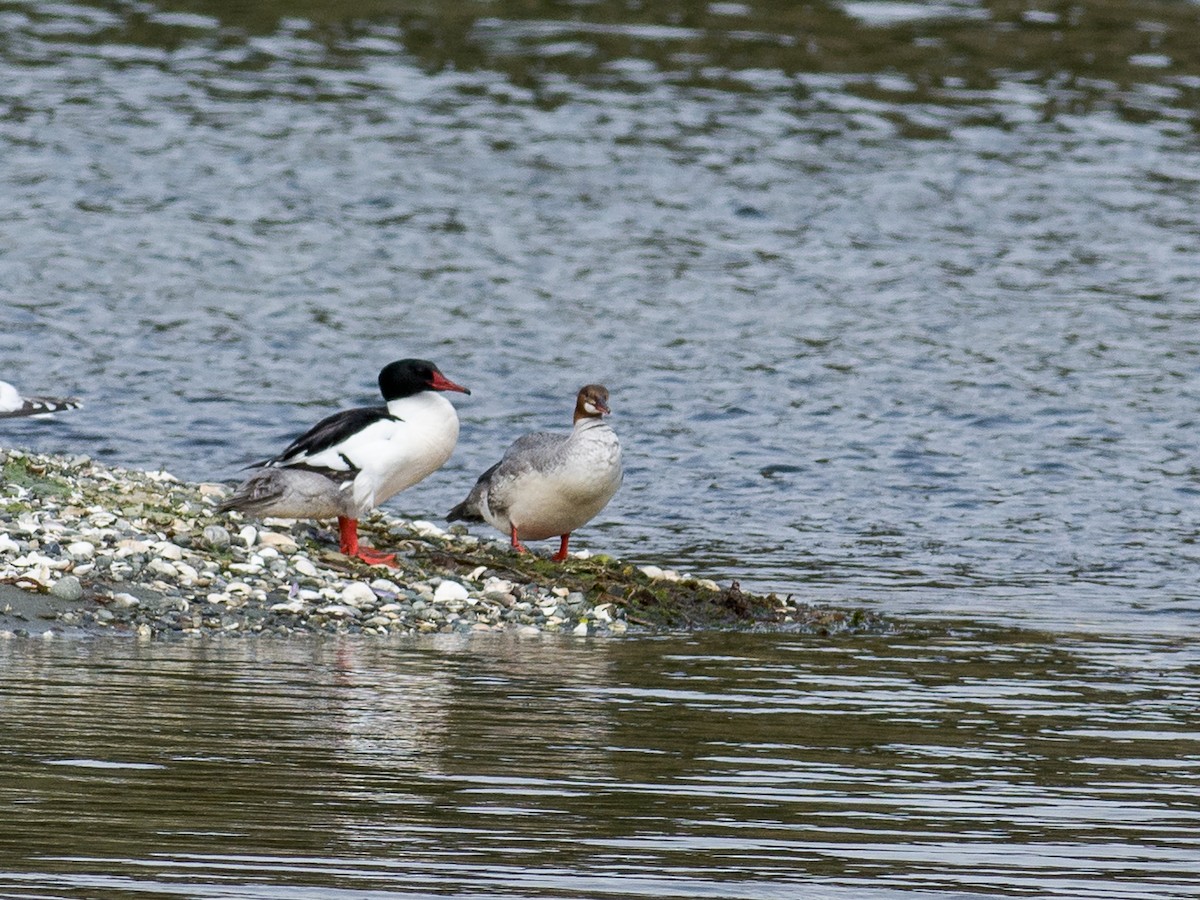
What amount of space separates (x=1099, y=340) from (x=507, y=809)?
18.6 metres

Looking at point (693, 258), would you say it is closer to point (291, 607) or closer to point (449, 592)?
point (449, 592)

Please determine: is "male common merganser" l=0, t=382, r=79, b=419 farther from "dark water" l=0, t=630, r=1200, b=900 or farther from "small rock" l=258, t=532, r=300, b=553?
"dark water" l=0, t=630, r=1200, b=900

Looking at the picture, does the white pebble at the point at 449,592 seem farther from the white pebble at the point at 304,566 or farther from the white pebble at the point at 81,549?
the white pebble at the point at 81,549

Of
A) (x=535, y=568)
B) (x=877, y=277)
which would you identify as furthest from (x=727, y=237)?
(x=535, y=568)

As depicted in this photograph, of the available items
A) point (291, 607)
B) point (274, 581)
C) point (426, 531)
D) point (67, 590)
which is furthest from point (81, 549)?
point (426, 531)

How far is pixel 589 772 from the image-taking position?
8.30 meters

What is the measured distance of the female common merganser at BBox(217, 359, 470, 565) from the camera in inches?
529

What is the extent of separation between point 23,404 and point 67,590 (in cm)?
429

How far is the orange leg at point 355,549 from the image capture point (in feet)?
43.5

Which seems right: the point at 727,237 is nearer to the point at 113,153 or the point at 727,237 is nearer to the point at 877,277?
the point at 877,277

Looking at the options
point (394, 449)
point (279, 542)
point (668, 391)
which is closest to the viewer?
point (279, 542)

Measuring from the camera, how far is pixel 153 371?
22.9 m

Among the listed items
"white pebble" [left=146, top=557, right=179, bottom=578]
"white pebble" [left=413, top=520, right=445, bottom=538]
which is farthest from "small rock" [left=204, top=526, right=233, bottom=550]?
"white pebble" [left=413, top=520, right=445, bottom=538]

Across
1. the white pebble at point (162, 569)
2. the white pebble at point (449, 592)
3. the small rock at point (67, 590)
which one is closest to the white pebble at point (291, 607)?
the white pebble at point (162, 569)
